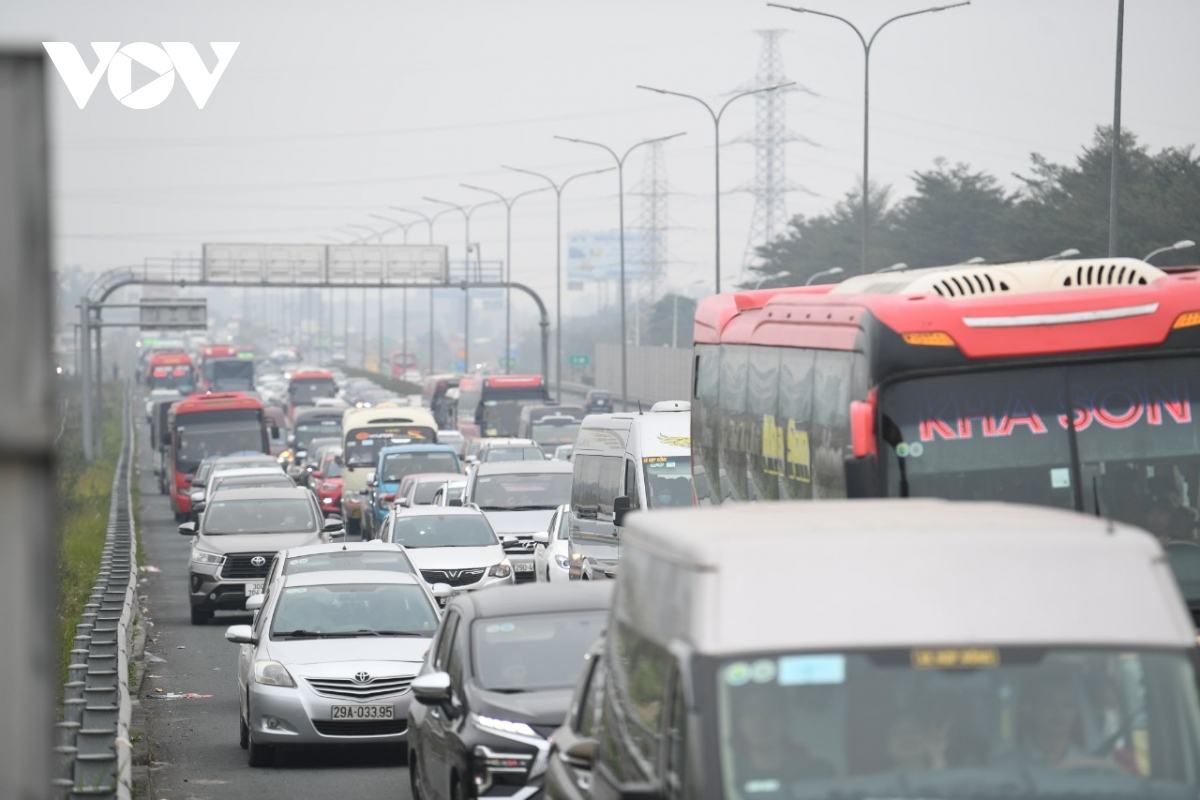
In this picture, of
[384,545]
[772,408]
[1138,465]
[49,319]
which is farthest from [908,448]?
[384,545]

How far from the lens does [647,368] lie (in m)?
97.5

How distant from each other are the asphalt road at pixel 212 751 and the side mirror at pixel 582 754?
6304 millimetres

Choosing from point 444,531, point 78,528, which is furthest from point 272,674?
point 78,528

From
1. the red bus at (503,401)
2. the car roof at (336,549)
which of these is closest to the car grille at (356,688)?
the car roof at (336,549)

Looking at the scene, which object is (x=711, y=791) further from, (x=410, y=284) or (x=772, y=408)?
(x=410, y=284)

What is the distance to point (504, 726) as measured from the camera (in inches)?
400

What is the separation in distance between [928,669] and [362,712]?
374 inches

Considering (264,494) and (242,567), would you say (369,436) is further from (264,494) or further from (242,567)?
(242,567)

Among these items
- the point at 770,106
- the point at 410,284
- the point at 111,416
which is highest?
the point at 770,106

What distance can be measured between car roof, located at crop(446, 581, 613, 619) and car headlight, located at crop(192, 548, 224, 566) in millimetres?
14462

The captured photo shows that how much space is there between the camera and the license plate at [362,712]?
14.2 metres

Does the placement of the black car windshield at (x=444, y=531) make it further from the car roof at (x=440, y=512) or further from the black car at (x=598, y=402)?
the black car at (x=598, y=402)

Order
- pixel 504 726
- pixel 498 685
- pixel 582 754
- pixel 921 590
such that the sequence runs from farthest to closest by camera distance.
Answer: pixel 498 685
pixel 504 726
pixel 582 754
pixel 921 590

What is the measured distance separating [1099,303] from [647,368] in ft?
284
